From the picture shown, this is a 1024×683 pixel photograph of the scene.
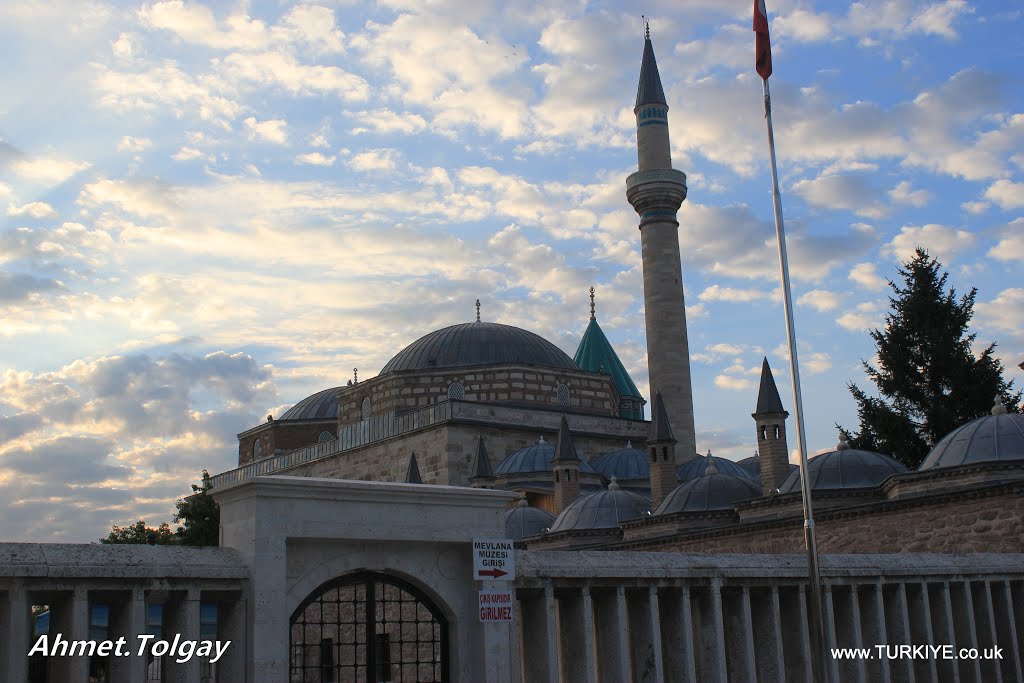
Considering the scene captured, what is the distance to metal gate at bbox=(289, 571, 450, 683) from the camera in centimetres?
972

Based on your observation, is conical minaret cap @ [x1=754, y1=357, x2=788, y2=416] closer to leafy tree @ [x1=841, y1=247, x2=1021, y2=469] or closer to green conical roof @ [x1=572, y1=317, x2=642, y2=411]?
leafy tree @ [x1=841, y1=247, x2=1021, y2=469]

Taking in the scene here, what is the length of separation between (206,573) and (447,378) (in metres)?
32.2

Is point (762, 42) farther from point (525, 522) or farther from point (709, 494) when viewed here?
point (525, 522)

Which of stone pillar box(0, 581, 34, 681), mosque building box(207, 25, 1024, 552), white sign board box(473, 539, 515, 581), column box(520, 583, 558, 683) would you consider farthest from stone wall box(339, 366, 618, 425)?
stone pillar box(0, 581, 34, 681)

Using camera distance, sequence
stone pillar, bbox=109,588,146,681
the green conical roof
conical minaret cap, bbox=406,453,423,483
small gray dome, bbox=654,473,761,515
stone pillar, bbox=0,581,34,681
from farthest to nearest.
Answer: the green conical roof
conical minaret cap, bbox=406,453,423,483
small gray dome, bbox=654,473,761,515
stone pillar, bbox=109,588,146,681
stone pillar, bbox=0,581,34,681

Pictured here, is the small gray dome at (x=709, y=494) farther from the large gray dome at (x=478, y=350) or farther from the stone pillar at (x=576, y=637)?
the large gray dome at (x=478, y=350)

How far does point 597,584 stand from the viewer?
36.0 ft

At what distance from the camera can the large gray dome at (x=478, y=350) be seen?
4212cm

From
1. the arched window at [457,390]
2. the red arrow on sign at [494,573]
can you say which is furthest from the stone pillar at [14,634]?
the arched window at [457,390]

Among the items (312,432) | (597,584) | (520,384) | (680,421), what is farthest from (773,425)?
(312,432)

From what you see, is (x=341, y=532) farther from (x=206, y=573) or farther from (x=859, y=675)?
(x=859, y=675)

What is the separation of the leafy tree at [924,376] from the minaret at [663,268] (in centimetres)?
558

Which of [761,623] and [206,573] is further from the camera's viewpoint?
[761,623]

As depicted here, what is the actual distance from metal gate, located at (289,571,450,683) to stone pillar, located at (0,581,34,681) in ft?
6.84
